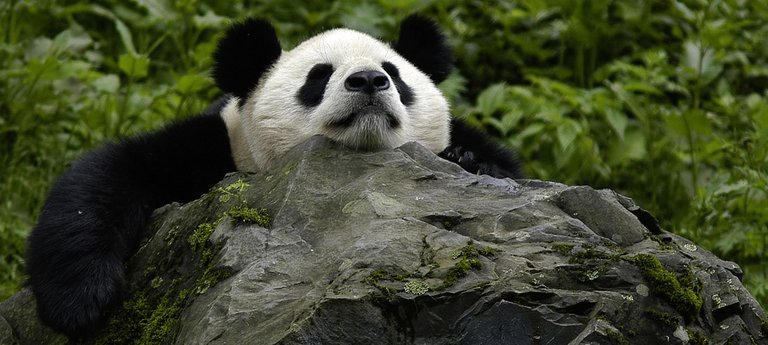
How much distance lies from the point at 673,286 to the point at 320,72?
97.1 inches

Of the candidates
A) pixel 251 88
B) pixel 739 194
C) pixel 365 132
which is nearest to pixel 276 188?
pixel 365 132

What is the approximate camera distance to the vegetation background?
693 centimetres

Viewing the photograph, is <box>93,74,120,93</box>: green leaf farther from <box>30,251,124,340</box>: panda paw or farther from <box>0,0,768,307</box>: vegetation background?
<box>30,251,124,340</box>: panda paw

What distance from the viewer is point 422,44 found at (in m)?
6.00

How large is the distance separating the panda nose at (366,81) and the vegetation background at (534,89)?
1.96 metres

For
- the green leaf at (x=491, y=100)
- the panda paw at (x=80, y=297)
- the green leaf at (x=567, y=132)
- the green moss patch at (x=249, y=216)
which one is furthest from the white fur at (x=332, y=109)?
the green leaf at (x=491, y=100)

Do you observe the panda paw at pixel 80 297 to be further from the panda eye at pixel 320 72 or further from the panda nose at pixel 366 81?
the panda eye at pixel 320 72

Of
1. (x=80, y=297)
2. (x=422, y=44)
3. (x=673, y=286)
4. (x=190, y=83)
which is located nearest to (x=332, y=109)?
(x=422, y=44)

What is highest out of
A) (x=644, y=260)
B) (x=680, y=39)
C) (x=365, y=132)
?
(x=644, y=260)

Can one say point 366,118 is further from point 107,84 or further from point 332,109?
point 107,84

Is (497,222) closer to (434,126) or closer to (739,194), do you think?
(434,126)

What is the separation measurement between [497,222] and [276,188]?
0.93 meters

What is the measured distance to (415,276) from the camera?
3.51 m

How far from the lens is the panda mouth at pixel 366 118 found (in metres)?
4.82
